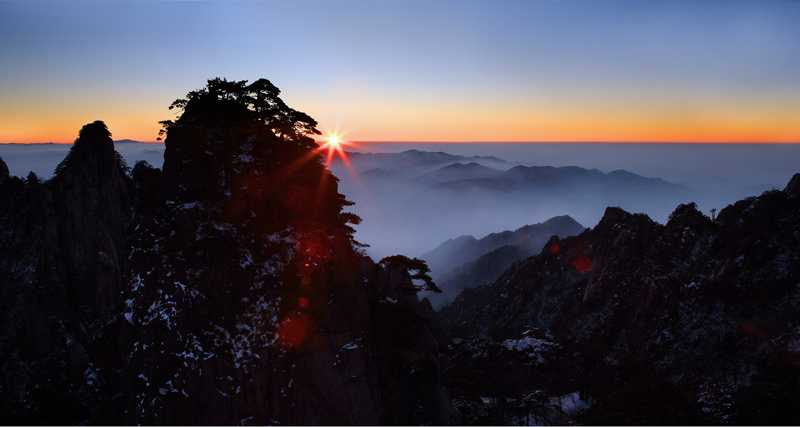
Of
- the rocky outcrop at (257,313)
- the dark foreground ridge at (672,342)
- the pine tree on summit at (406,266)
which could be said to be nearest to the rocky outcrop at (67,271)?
the rocky outcrop at (257,313)

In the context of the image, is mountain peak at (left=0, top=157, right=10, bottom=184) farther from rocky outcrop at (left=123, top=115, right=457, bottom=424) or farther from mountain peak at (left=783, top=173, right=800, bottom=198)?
mountain peak at (left=783, top=173, right=800, bottom=198)

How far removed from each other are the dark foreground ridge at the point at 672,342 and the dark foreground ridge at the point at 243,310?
18.6m

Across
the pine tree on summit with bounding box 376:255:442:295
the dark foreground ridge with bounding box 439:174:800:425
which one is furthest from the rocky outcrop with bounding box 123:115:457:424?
the dark foreground ridge with bounding box 439:174:800:425

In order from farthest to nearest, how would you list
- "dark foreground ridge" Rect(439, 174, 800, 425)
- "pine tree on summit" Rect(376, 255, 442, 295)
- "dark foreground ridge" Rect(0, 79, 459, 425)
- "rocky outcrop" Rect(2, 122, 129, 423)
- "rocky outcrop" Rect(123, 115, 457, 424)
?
"rocky outcrop" Rect(2, 122, 129, 423), "pine tree on summit" Rect(376, 255, 442, 295), "dark foreground ridge" Rect(439, 174, 800, 425), "dark foreground ridge" Rect(0, 79, 459, 425), "rocky outcrop" Rect(123, 115, 457, 424)

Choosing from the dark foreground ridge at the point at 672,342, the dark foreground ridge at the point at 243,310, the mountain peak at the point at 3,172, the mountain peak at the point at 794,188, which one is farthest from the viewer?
the mountain peak at the point at 3,172

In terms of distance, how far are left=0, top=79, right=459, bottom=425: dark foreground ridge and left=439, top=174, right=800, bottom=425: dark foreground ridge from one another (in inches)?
730

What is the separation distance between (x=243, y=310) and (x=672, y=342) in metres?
62.3

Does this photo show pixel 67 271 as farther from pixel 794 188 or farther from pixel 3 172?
pixel 794 188

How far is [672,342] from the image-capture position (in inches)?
2393

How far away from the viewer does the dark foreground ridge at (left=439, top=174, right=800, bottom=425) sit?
129 ft

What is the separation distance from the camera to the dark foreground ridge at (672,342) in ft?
129

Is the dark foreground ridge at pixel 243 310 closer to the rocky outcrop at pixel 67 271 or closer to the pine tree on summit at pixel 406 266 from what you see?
the rocky outcrop at pixel 67 271

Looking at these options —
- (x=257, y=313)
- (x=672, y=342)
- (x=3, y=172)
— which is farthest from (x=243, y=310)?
(x=3, y=172)

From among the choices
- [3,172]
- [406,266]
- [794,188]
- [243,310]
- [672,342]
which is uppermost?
[794,188]
